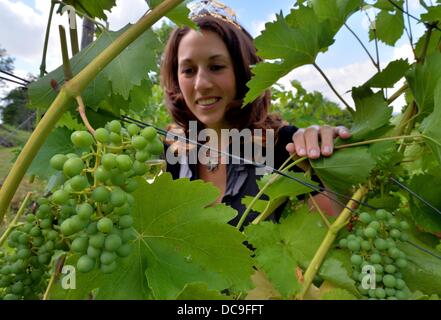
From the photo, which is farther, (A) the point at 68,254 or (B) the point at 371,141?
(B) the point at 371,141

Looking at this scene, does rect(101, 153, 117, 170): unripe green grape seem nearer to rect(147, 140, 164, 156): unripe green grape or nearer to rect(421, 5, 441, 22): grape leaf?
rect(147, 140, 164, 156): unripe green grape

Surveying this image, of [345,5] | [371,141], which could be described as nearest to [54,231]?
[371,141]

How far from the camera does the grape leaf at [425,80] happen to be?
0.69 m

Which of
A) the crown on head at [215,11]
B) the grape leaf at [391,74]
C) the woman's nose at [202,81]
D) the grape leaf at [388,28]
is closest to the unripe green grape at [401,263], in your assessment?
the grape leaf at [391,74]

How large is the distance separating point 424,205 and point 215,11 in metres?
1.25

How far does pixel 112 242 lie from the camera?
396mm

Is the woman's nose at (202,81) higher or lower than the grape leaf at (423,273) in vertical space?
higher

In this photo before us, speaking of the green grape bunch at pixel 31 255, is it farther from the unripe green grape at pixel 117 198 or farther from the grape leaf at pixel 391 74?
the grape leaf at pixel 391 74

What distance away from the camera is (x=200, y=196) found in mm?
557

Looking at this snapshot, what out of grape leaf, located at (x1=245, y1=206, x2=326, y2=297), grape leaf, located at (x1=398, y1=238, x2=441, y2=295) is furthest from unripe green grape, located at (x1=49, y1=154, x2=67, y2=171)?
grape leaf, located at (x1=398, y1=238, x2=441, y2=295)

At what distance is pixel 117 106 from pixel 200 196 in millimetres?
271

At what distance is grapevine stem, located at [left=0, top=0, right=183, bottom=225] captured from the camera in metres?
0.37

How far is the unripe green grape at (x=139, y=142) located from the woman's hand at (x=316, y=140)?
391 millimetres
